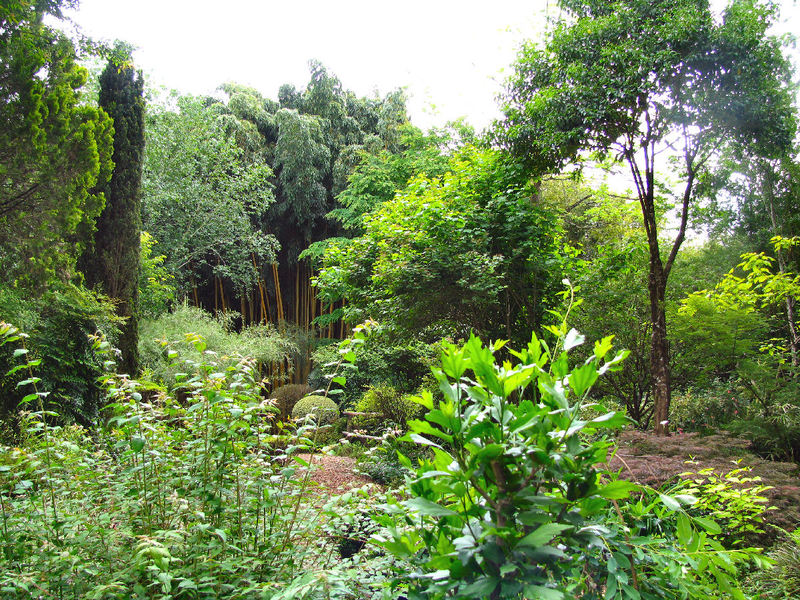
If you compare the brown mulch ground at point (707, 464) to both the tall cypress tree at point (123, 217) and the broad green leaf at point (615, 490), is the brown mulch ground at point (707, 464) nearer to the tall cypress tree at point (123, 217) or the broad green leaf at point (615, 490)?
the broad green leaf at point (615, 490)

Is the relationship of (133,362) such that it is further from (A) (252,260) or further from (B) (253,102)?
(B) (253,102)

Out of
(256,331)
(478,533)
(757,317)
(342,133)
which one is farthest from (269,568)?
(342,133)

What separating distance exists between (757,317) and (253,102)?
12.5 metres

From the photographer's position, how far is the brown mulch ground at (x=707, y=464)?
8.73 ft

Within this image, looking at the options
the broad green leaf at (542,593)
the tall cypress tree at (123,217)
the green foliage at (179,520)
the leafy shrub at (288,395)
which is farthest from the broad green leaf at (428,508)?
the leafy shrub at (288,395)

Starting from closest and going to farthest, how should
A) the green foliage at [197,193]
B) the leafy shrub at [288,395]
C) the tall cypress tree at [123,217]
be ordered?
the tall cypress tree at [123,217], the leafy shrub at [288,395], the green foliage at [197,193]

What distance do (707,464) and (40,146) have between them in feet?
20.3

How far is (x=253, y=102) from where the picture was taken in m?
13.0

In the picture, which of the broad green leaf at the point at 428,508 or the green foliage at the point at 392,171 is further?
the green foliage at the point at 392,171

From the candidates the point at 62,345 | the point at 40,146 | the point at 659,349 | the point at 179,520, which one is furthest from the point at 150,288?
the point at 179,520

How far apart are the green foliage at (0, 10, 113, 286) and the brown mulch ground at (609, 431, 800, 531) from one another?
542 centimetres

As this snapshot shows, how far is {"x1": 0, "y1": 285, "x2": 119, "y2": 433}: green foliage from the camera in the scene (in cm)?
456

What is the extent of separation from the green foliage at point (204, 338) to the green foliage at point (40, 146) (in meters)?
2.29

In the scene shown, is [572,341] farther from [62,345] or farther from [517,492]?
[62,345]
